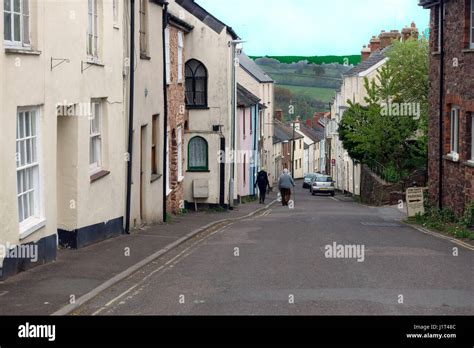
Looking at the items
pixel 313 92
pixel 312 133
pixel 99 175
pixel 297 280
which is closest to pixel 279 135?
pixel 312 133

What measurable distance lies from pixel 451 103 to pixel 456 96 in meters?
0.78

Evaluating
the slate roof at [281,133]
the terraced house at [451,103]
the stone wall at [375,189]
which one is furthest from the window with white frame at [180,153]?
the slate roof at [281,133]

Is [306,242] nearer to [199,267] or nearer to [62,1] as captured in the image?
[199,267]

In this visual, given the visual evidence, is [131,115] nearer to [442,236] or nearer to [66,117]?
[66,117]

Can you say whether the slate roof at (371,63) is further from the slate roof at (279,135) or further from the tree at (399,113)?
the slate roof at (279,135)

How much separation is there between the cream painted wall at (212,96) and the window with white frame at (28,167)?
19523 millimetres

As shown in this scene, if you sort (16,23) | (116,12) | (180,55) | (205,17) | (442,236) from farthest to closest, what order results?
(205,17) < (180,55) < (442,236) < (116,12) < (16,23)

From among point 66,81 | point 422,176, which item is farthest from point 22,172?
point 422,176

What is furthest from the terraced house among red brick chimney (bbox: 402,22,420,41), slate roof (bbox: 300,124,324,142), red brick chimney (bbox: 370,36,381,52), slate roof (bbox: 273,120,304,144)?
slate roof (bbox: 300,124,324,142)

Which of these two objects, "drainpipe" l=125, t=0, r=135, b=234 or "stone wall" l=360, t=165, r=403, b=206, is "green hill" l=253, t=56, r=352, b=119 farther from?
"drainpipe" l=125, t=0, r=135, b=234

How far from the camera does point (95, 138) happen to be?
59.1 ft

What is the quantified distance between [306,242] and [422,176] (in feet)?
80.6

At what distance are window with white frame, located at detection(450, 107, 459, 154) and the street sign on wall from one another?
2.45 meters

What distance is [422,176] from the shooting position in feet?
139
